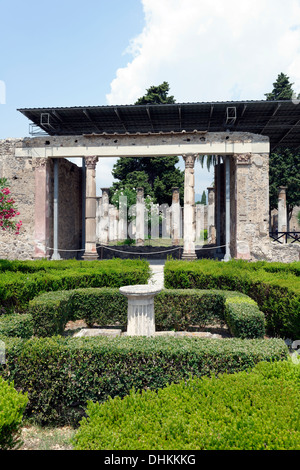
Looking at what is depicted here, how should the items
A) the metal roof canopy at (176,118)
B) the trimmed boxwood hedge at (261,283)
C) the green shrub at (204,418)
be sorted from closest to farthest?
the green shrub at (204,418) < the trimmed boxwood hedge at (261,283) < the metal roof canopy at (176,118)

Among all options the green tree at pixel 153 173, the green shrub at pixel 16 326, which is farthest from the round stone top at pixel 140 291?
the green tree at pixel 153 173

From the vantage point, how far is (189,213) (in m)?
14.0

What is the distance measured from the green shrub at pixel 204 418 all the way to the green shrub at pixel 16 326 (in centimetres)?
225

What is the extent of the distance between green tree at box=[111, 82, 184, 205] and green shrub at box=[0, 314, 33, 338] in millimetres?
25213

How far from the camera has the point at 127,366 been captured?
3.45m

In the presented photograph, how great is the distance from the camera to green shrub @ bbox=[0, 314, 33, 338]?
166 inches

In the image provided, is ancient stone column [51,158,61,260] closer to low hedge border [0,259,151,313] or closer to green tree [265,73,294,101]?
low hedge border [0,259,151,313]

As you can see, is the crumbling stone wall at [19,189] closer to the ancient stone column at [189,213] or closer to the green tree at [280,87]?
the ancient stone column at [189,213]

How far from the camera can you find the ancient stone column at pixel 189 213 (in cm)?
1391

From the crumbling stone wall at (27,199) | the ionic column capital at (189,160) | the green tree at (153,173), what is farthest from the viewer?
the green tree at (153,173)

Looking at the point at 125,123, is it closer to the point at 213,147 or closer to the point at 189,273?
the point at 213,147

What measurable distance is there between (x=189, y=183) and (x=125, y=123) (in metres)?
4.62

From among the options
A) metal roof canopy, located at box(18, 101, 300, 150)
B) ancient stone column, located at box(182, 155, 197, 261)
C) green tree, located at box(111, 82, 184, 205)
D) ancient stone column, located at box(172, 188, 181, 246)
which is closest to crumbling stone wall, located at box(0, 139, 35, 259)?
metal roof canopy, located at box(18, 101, 300, 150)
